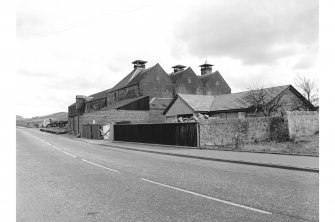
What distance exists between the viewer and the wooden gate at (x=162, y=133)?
22.5m

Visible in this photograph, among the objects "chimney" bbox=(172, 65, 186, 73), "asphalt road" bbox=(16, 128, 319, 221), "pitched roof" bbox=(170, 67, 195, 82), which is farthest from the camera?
"chimney" bbox=(172, 65, 186, 73)

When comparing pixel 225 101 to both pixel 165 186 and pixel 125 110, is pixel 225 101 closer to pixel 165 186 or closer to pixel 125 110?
pixel 125 110

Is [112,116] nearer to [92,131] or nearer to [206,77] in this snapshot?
[92,131]

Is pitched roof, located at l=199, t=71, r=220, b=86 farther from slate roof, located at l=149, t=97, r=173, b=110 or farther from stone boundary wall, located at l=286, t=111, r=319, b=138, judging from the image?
stone boundary wall, located at l=286, t=111, r=319, b=138

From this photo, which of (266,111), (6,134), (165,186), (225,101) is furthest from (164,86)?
(6,134)

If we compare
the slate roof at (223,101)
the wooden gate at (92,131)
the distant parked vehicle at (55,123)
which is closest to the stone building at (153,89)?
the wooden gate at (92,131)

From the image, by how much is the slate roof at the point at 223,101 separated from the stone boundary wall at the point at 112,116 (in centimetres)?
1098

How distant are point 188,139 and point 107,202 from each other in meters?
16.4

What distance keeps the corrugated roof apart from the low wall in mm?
15319

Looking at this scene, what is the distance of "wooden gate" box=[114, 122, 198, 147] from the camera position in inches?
885

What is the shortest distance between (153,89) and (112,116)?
14543 millimetres

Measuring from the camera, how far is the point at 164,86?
62.0 metres

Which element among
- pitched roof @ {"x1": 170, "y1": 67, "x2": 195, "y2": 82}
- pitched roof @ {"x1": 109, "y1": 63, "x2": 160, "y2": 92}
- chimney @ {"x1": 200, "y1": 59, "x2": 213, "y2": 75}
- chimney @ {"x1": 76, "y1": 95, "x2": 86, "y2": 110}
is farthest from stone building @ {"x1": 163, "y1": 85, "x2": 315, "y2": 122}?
chimney @ {"x1": 76, "y1": 95, "x2": 86, "y2": 110}

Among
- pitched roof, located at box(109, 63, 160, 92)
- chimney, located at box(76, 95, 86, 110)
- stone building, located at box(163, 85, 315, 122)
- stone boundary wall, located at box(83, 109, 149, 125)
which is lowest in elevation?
stone boundary wall, located at box(83, 109, 149, 125)
